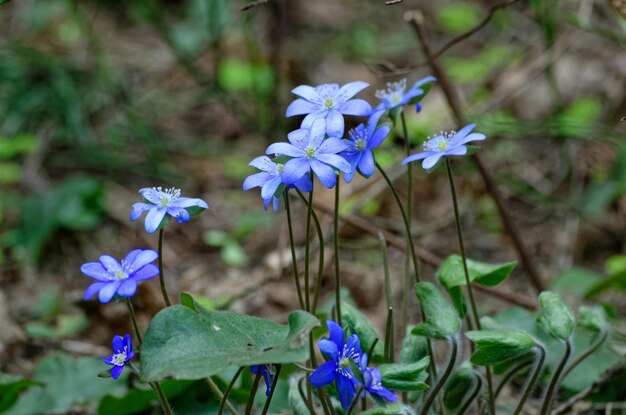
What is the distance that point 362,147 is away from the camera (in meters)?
1.18

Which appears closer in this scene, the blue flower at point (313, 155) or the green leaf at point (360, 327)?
the blue flower at point (313, 155)

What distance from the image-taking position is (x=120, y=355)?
1.13 m

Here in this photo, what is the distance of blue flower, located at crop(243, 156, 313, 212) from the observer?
3.59 feet

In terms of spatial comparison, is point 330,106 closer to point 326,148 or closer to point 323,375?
point 326,148

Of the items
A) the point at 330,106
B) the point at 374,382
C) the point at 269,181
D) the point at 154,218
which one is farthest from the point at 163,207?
the point at 374,382

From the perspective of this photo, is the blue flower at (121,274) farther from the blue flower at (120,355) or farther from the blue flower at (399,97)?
the blue flower at (399,97)

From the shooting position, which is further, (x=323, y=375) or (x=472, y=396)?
(x=472, y=396)

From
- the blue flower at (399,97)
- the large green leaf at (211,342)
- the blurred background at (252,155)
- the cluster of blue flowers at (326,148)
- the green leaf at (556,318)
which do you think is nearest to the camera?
the large green leaf at (211,342)

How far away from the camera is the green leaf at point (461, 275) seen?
1.35 meters

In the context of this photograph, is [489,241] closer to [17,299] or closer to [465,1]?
[17,299]

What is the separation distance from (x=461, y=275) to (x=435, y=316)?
195 mm

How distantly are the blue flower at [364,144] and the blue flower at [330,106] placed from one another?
0.02 metres

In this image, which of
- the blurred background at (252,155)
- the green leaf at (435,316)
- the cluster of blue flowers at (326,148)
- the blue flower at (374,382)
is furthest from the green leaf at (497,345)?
the blurred background at (252,155)

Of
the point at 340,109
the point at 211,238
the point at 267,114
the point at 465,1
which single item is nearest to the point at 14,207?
the point at 211,238
